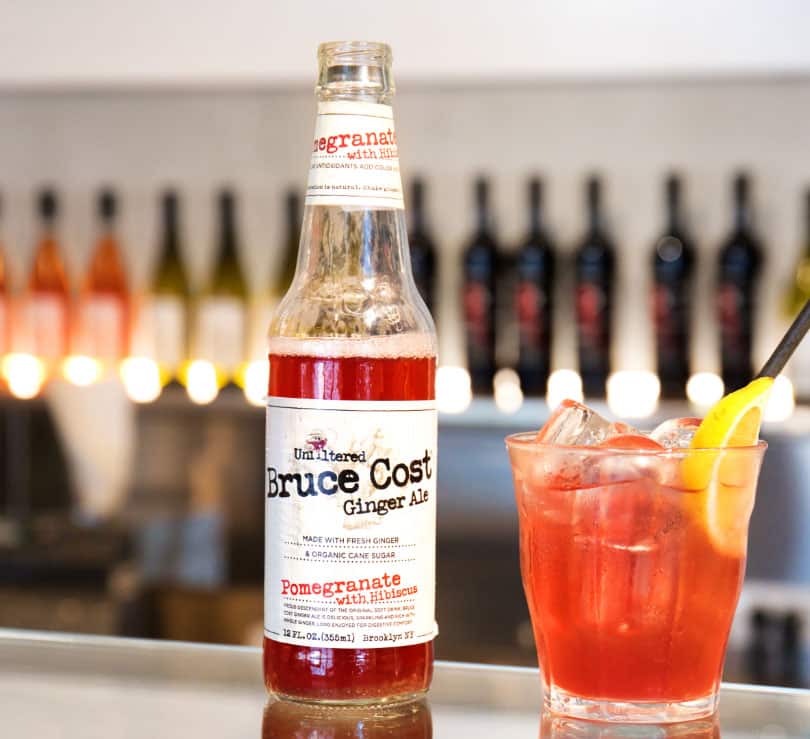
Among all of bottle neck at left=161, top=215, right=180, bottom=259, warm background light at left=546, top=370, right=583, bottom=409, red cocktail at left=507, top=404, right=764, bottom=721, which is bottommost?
warm background light at left=546, top=370, right=583, bottom=409

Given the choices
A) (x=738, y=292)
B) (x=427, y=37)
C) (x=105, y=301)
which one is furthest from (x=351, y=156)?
(x=105, y=301)

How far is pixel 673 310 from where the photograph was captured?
2.06 metres

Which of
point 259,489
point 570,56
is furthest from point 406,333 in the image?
point 259,489

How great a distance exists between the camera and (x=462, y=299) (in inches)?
84.4

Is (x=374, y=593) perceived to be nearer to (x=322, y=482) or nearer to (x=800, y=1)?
(x=322, y=482)

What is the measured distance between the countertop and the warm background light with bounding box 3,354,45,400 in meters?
1.77

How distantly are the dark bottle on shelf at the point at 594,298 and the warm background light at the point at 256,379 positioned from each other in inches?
21.5

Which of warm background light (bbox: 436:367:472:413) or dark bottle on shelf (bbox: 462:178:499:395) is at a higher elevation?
dark bottle on shelf (bbox: 462:178:499:395)

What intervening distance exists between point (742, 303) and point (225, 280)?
917 millimetres

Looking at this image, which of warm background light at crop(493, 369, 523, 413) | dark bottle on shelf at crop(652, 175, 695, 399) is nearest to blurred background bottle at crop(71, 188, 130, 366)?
warm background light at crop(493, 369, 523, 413)

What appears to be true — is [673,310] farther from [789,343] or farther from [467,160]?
[789,343]

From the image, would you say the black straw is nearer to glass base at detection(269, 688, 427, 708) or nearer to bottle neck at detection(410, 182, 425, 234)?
glass base at detection(269, 688, 427, 708)

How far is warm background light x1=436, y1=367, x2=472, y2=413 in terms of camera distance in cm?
200

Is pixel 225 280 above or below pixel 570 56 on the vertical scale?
below
